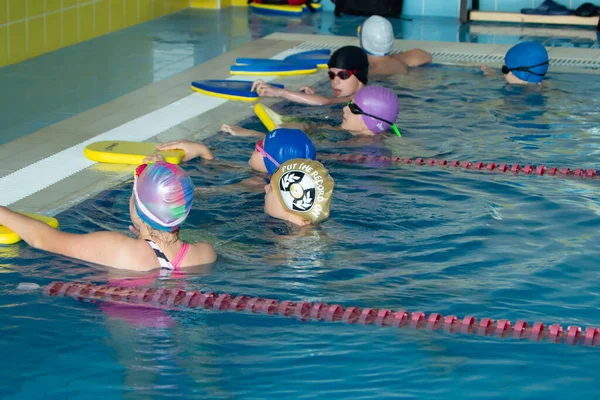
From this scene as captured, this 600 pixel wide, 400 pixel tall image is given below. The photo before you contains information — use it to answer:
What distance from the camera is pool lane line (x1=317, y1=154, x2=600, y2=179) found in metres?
6.90

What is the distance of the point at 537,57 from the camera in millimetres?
9539

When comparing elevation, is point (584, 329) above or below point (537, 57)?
below

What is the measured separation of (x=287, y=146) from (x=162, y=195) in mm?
1753

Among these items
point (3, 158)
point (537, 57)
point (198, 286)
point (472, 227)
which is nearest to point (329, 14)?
point (537, 57)

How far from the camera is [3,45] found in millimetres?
9953

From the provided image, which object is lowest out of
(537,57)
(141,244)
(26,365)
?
(26,365)

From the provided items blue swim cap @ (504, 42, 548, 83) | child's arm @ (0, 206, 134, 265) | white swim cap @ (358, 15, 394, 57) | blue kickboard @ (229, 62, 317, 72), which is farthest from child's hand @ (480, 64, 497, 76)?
child's arm @ (0, 206, 134, 265)

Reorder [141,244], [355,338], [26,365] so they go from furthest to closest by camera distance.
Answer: [141,244] → [355,338] → [26,365]

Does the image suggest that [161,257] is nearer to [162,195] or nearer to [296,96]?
[162,195]

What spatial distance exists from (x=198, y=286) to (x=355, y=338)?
2.95 ft

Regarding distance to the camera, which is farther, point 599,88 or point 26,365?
point 599,88

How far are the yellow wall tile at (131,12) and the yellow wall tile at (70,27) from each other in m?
1.35

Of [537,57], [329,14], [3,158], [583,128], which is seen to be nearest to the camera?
[3,158]

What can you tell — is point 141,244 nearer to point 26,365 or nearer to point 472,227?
point 26,365
